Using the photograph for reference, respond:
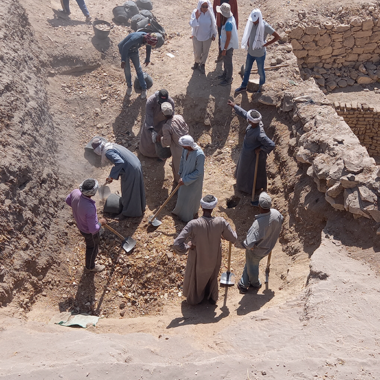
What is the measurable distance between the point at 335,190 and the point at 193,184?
80.6 inches

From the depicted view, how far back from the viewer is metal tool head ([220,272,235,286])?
531 cm

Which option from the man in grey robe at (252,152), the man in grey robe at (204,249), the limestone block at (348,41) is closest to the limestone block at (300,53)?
the limestone block at (348,41)

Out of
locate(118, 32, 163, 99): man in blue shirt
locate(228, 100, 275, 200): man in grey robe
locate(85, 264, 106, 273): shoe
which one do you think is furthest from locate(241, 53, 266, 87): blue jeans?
locate(85, 264, 106, 273): shoe

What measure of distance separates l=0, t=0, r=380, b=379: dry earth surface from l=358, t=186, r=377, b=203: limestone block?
0.96 ft

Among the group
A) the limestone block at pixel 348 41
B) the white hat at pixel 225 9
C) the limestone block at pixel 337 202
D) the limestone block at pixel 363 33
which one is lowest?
the limestone block at pixel 337 202

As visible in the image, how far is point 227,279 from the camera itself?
5.32m

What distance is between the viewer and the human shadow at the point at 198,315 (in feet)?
15.4

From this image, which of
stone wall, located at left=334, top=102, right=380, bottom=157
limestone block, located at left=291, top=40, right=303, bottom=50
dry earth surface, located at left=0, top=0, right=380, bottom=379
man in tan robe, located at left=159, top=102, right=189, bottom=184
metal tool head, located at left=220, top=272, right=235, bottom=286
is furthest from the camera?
limestone block, located at left=291, top=40, right=303, bottom=50

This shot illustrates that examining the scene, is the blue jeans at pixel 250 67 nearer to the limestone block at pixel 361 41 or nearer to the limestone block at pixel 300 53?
the limestone block at pixel 300 53

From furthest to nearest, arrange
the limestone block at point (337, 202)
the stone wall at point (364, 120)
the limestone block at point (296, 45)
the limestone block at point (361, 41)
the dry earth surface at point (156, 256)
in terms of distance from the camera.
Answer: the limestone block at point (361, 41)
the limestone block at point (296, 45)
the stone wall at point (364, 120)
the limestone block at point (337, 202)
the dry earth surface at point (156, 256)

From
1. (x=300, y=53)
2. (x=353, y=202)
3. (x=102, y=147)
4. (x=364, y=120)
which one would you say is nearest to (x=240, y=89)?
(x=300, y=53)

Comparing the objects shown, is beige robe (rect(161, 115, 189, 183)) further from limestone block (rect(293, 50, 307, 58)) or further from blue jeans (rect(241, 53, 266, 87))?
limestone block (rect(293, 50, 307, 58))

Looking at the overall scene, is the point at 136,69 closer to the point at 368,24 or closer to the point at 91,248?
the point at 91,248

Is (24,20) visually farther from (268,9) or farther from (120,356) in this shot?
(120,356)
